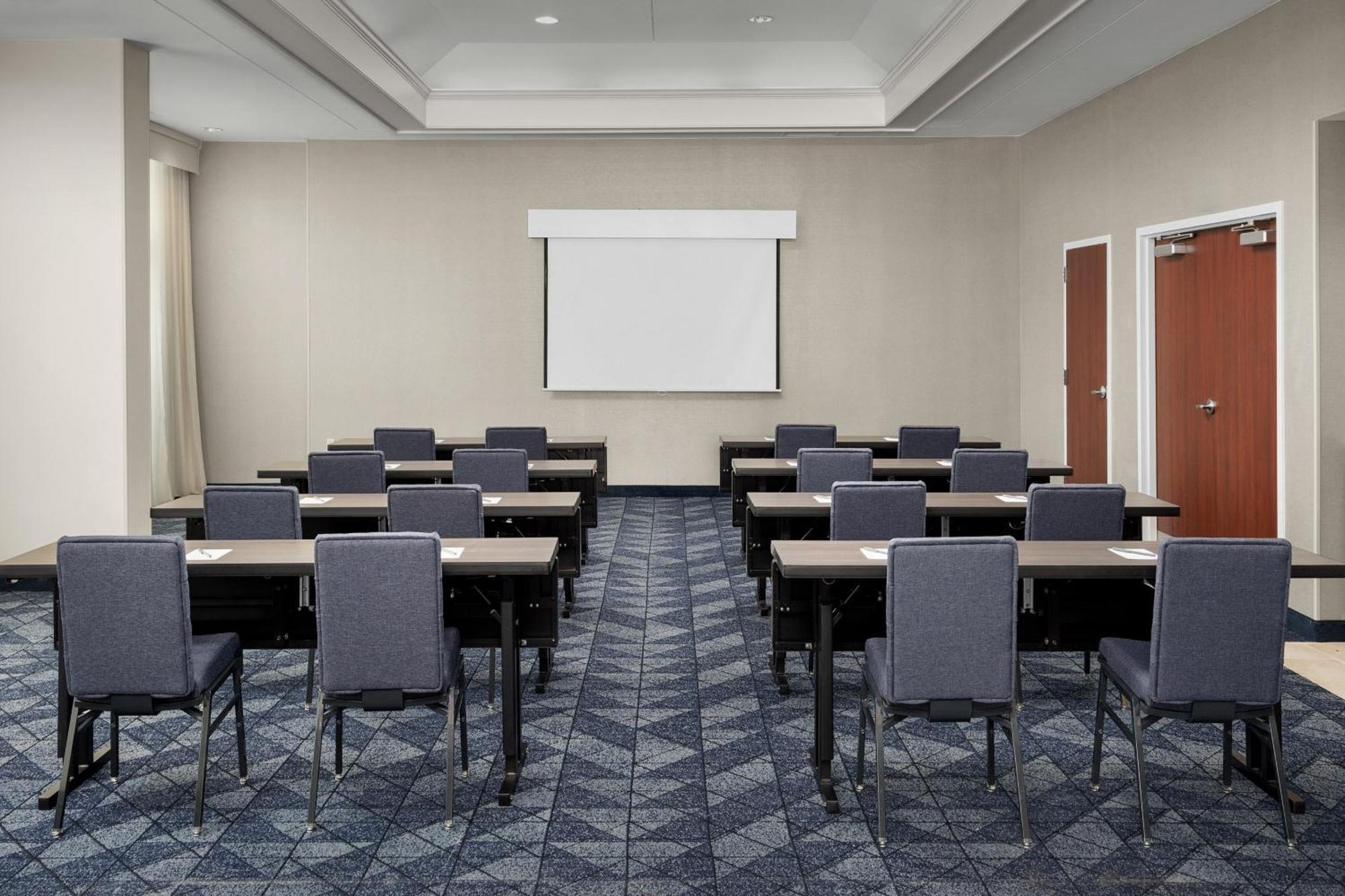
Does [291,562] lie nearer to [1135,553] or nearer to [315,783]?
[315,783]

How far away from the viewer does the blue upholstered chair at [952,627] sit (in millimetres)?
3129

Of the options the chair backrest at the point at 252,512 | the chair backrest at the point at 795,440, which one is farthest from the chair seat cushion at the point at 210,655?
the chair backrest at the point at 795,440

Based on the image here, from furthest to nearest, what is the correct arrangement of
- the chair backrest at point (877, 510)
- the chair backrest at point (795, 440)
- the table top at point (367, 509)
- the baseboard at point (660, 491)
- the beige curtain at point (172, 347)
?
the baseboard at point (660, 491) < the beige curtain at point (172, 347) < the chair backrest at point (795, 440) < the table top at point (367, 509) < the chair backrest at point (877, 510)

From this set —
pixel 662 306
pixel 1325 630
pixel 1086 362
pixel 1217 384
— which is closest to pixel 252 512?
pixel 1325 630

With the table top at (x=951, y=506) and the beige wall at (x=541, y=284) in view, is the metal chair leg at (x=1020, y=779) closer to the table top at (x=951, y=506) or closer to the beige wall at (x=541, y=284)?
the table top at (x=951, y=506)

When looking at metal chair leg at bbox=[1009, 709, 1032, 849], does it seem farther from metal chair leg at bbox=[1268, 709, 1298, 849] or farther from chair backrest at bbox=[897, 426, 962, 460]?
chair backrest at bbox=[897, 426, 962, 460]

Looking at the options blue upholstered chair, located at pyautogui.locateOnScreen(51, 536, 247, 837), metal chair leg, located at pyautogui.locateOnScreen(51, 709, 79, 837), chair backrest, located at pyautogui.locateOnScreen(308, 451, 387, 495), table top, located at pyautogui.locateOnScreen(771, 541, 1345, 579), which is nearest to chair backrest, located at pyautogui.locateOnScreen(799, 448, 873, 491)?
table top, located at pyautogui.locateOnScreen(771, 541, 1345, 579)

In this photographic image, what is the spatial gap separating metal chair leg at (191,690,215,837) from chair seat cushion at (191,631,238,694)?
2.2 inches

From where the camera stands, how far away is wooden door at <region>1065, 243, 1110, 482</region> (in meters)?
8.52

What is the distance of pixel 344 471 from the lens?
5.79 metres

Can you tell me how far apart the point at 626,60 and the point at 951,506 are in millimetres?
6142

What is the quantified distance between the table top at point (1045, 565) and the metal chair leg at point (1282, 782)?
0.51 metres

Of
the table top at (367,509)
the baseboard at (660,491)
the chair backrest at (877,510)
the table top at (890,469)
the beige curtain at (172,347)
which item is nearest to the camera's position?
the chair backrest at (877,510)

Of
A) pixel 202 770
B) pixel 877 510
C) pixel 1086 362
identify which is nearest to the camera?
pixel 202 770
